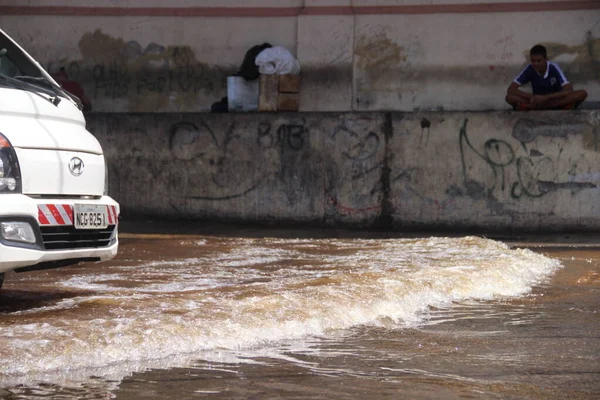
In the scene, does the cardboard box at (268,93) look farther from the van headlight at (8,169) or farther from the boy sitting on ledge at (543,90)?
the van headlight at (8,169)

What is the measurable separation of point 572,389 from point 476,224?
810 centimetres

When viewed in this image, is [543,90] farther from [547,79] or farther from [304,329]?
[304,329]

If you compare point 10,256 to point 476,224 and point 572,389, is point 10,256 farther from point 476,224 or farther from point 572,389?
point 476,224

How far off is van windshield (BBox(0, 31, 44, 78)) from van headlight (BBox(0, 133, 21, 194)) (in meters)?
1.10

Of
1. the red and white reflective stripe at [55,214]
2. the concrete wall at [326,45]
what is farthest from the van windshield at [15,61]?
the concrete wall at [326,45]

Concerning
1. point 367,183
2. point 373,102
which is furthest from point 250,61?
point 367,183

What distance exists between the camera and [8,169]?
528 cm

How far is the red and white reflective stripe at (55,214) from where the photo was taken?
5.40m

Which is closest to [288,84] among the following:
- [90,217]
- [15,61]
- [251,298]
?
[15,61]

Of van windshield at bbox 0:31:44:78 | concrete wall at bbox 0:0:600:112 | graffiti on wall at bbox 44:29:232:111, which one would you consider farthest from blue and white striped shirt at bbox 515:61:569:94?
van windshield at bbox 0:31:44:78

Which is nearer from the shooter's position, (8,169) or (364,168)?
(8,169)

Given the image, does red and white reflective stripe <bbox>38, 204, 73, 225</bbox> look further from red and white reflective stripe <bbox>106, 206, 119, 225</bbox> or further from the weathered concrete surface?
the weathered concrete surface

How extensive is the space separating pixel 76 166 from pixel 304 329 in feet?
5.19

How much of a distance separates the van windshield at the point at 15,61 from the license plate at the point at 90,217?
1076 millimetres
